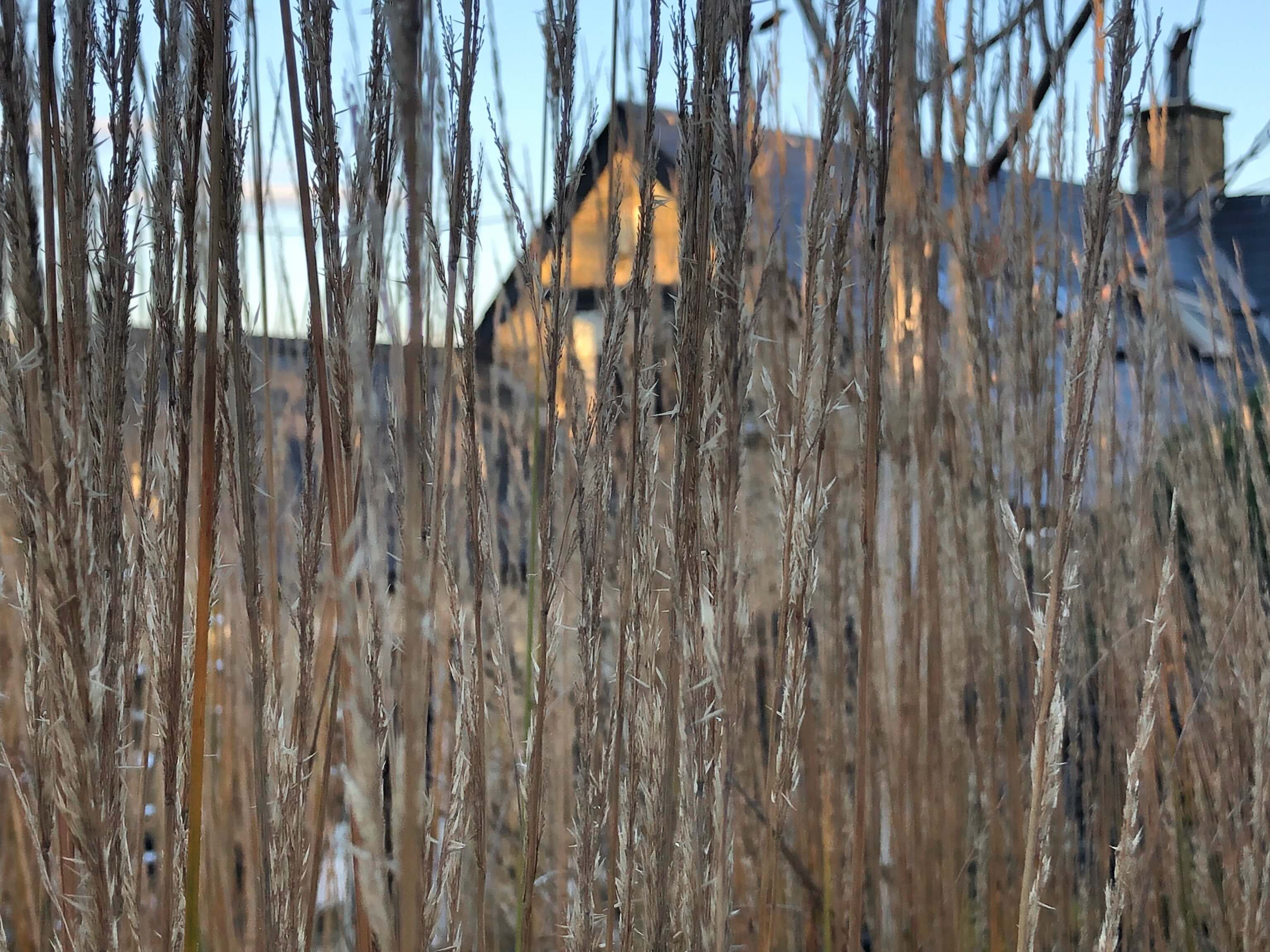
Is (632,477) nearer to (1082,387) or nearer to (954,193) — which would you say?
(1082,387)

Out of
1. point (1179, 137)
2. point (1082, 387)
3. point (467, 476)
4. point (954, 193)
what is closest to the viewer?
point (1082, 387)

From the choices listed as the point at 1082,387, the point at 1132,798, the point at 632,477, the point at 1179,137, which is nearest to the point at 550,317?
the point at 632,477

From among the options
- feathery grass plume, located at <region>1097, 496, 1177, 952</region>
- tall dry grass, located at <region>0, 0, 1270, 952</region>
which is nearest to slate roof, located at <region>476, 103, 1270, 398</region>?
tall dry grass, located at <region>0, 0, 1270, 952</region>

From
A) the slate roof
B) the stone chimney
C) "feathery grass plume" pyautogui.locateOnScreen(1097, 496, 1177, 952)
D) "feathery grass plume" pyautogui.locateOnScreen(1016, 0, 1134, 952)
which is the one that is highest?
the stone chimney

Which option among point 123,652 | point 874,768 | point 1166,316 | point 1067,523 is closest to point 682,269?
point 1067,523

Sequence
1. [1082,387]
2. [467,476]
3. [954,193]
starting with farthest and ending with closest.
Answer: [954,193] < [467,476] < [1082,387]

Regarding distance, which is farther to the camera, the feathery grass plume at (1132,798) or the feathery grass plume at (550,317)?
the feathery grass plume at (1132,798)

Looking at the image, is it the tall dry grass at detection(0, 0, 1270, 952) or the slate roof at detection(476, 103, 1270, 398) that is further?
the slate roof at detection(476, 103, 1270, 398)

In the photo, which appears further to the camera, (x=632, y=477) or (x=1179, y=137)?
(x=1179, y=137)

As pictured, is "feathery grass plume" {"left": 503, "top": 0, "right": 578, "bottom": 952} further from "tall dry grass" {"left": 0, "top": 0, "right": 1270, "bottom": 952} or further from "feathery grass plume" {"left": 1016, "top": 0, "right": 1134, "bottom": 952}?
"feathery grass plume" {"left": 1016, "top": 0, "right": 1134, "bottom": 952}

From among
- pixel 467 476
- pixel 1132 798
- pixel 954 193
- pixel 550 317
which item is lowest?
pixel 1132 798

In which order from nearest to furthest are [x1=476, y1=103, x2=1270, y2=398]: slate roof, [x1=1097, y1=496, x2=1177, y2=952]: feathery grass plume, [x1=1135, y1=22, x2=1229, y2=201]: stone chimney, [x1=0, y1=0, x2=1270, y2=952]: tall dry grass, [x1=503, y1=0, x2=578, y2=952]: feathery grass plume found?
[x1=0, y1=0, x2=1270, y2=952]: tall dry grass, [x1=503, y1=0, x2=578, y2=952]: feathery grass plume, [x1=1097, y1=496, x2=1177, y2=952]: feathery grass plume, [x1=476, y1=103, x2=1270, y2=398]: slate roof, [x1=1135, y1=22, x2=1229, y2=201]: stone chimney

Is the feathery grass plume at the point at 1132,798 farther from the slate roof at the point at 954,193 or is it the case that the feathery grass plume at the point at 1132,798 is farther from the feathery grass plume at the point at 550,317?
the feathery grass plume at the point at 550,317

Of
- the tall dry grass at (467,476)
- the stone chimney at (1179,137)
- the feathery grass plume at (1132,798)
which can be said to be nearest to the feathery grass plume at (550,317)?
the tall dry grass at (467,476)
